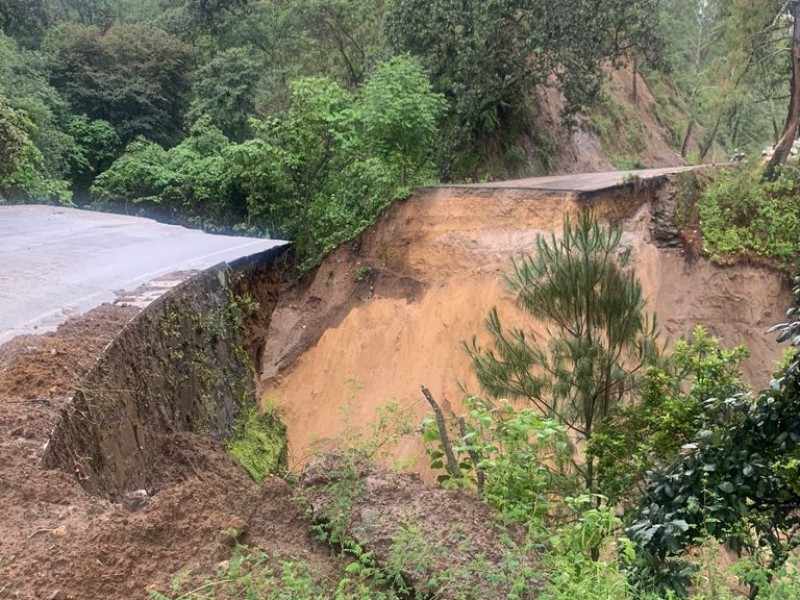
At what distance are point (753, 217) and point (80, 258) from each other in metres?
12.5

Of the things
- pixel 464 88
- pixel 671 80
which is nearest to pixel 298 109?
pixel 464 88

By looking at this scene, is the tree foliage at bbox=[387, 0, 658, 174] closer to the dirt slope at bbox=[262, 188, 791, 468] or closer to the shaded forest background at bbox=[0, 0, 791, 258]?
the shaded forest background at bbox=[0, 0, 791, 258]

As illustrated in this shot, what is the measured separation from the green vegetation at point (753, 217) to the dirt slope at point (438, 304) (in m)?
0.45

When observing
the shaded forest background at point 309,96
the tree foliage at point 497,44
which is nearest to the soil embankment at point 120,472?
the shaded forest background at point 309,96

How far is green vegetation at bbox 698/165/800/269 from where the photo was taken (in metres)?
14.5

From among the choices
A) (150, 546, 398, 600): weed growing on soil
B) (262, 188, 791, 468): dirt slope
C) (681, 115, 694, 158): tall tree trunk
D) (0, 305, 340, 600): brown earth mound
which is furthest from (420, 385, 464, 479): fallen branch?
(681, 115, 694, 158): tall tree trunk

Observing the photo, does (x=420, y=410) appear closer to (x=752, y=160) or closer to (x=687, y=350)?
(x=687, y=350)

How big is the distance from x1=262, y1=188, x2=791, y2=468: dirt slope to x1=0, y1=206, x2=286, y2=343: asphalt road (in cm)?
468

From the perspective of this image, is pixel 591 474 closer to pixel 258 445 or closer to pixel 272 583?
pixel 258 445

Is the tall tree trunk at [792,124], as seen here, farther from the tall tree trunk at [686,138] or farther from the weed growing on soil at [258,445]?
the tall tree trunk at [686,138]

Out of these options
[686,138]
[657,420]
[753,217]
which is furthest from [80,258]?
[686,138]

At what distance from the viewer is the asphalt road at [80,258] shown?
652cm

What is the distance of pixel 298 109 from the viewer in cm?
1720

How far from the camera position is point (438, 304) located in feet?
50.1
